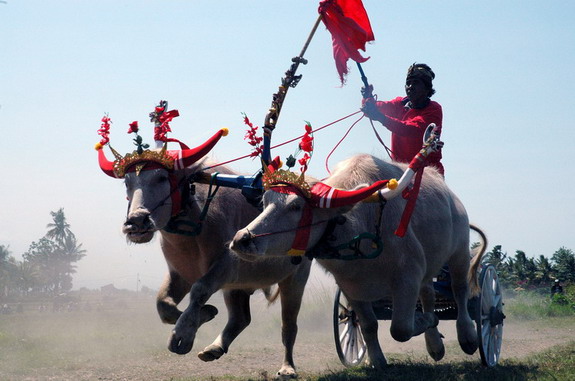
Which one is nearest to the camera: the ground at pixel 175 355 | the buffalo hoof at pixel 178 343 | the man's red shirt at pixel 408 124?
the buffalo hoof at pixel 178 343

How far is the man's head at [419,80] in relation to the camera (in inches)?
270

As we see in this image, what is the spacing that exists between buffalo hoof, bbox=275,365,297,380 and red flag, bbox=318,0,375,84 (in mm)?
2876

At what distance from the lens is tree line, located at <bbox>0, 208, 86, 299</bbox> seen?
159 ft

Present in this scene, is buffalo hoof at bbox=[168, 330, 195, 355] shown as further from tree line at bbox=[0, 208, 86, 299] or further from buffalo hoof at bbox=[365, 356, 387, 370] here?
tree line at bbox=[0, 208, 86, 299]

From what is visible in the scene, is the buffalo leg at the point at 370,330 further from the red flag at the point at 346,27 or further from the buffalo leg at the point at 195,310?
the red flag at the point at 346,27

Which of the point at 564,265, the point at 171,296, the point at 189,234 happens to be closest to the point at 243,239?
the point at 189,234

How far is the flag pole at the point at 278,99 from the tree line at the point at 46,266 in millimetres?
37432

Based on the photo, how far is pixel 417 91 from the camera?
6871 mm

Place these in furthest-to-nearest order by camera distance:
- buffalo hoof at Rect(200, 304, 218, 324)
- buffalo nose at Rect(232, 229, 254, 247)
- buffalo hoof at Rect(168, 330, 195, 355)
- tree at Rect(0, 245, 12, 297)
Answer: tree at Rect(0, 245, 12, 297), buffalo hoof at Rect(200, 304, 218, 324), buffalo hoof at Rect(168, 330, 195, 355), buffalo nose at Rect(232, 229, 254, 247)

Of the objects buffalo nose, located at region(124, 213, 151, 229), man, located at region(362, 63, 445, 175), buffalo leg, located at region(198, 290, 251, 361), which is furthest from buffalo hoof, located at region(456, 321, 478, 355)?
buffalo nose, located at region(124, 213, 151, 229)

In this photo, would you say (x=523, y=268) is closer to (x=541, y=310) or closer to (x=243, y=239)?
(x=541, y=310)

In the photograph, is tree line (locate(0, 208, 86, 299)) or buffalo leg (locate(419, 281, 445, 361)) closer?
buffalo leg (locate(419, 281, 445, 361))

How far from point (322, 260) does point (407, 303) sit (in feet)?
2.54

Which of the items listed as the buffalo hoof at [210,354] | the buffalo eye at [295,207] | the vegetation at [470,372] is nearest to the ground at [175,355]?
the vegetation at [470,372]
